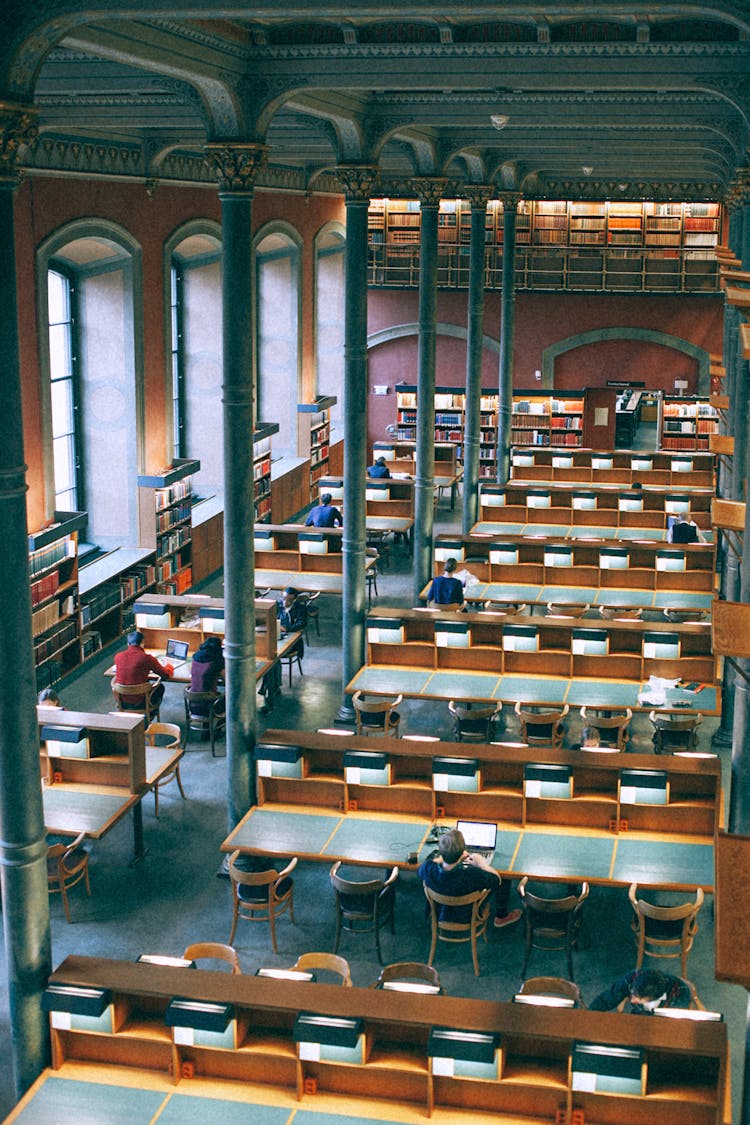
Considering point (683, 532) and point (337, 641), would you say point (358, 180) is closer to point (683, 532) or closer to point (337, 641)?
point (337, 641)

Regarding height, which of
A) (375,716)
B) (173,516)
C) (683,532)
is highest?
(173,516)

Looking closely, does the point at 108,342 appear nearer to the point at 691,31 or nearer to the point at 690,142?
the point at 690,142

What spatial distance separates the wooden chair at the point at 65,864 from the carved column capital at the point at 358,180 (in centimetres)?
619

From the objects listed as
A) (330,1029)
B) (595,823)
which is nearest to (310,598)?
(595,823)

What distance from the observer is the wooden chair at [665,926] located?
8.59 metres

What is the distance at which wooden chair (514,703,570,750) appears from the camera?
11.9 m

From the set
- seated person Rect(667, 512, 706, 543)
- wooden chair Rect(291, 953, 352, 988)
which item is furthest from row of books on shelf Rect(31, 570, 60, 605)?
seated person Rect(667, 512, 706, 543)

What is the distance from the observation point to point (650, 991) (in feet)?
22.8

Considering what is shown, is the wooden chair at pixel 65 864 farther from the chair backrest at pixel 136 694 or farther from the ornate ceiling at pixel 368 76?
the ornate ceiling at pixel 368 76

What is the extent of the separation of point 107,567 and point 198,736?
3190 mm

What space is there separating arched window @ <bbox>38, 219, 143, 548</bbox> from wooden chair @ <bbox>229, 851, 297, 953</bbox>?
7.68m

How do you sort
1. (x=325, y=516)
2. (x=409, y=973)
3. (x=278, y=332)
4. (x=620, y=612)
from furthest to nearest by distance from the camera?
(x=278, y=332) < (x=325, y=516) < (x=620, y=612) < (x=409, y=973)

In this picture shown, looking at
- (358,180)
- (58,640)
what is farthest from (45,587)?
(358,180)

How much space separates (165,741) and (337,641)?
14.8 feet
